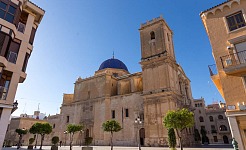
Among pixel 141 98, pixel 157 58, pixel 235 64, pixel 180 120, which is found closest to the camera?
pixel 235 64

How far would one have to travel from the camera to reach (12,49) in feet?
39.1

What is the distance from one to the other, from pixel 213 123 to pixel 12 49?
47630 mm

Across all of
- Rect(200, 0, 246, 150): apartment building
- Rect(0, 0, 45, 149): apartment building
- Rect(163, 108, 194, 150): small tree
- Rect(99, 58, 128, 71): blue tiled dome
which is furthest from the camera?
Rect(99, 58, 128, 71): blue tiled dome

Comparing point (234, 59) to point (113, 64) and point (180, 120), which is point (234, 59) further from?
point (113, 64)

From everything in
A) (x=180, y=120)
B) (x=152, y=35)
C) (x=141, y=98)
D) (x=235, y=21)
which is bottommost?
(x=180, y=120)

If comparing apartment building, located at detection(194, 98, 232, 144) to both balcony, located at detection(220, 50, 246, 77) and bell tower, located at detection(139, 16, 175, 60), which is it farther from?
balcony, located at detection(220, 50, 246, 77)

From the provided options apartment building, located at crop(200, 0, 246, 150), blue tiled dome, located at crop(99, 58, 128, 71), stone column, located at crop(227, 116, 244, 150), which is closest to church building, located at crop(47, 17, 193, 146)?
blue tiled dome, located at crop(99, 58, 128, 71)

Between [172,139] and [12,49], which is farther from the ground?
[12,49]

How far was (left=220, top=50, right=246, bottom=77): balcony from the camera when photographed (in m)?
A: 9.94

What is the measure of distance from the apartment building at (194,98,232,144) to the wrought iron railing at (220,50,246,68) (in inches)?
1391

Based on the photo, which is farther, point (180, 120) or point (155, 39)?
point (155, 39)

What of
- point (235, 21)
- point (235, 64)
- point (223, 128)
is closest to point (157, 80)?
point (235, 21)

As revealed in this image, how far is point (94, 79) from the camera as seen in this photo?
3700cm

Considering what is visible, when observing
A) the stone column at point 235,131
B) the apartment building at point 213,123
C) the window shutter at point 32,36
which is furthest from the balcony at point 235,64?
the apartment building at point 213,123
